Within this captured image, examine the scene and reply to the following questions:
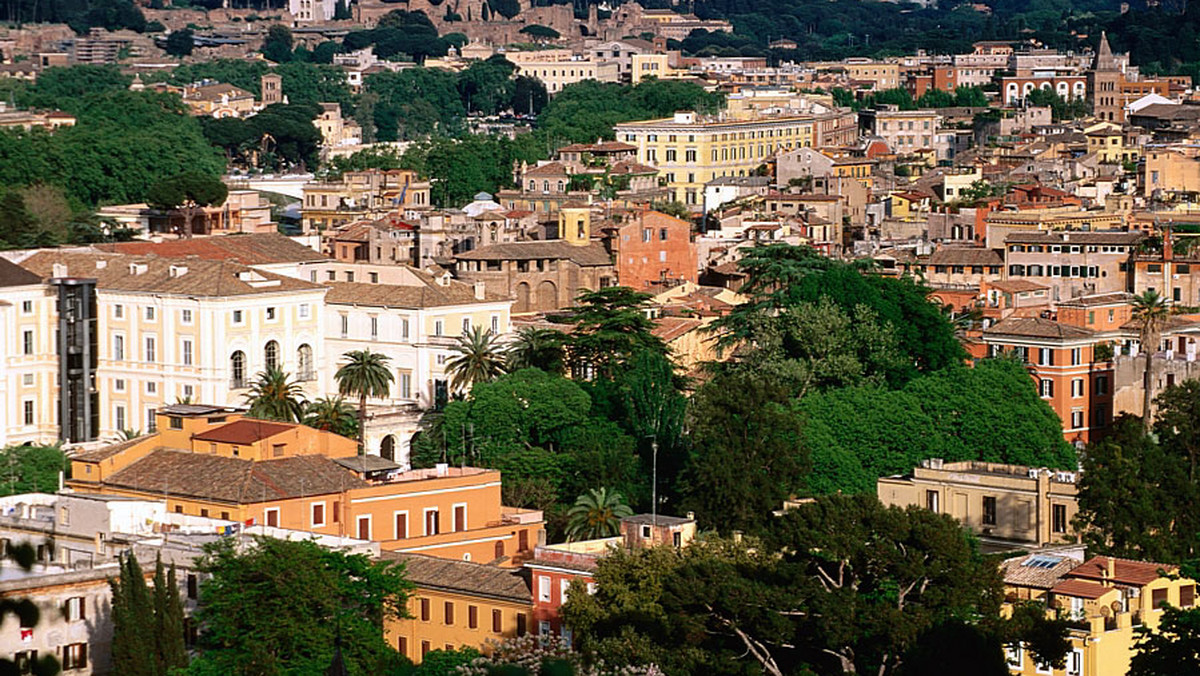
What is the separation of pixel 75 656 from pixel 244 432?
258 inches

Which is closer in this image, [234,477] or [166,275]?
[234,477]

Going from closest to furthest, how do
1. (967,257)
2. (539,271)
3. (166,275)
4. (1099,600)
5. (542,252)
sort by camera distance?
(1099,600) < (166,275) < (539,271) < (542,252) < (967,257)

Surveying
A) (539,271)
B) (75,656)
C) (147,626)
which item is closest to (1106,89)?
(539,271)

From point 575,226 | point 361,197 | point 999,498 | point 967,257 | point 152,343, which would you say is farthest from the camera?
point 361,197

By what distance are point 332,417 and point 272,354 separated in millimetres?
4327

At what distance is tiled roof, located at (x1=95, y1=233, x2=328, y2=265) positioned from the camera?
46219 mm

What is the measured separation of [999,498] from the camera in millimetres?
32531

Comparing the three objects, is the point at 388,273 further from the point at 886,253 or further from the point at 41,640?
the point at 41,640

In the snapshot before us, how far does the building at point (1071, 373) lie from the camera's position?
39625 mm

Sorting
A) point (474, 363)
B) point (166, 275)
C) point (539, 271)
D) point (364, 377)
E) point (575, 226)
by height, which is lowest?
point (364, 377)

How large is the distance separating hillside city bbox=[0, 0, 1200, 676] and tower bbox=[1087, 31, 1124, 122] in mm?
11986

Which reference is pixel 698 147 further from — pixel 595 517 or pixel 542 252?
pixel 595 517

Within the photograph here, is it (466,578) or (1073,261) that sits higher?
(1073,261)

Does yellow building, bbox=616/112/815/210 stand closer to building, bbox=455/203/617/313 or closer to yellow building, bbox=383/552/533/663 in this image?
building, bbox=455/203/617/313
